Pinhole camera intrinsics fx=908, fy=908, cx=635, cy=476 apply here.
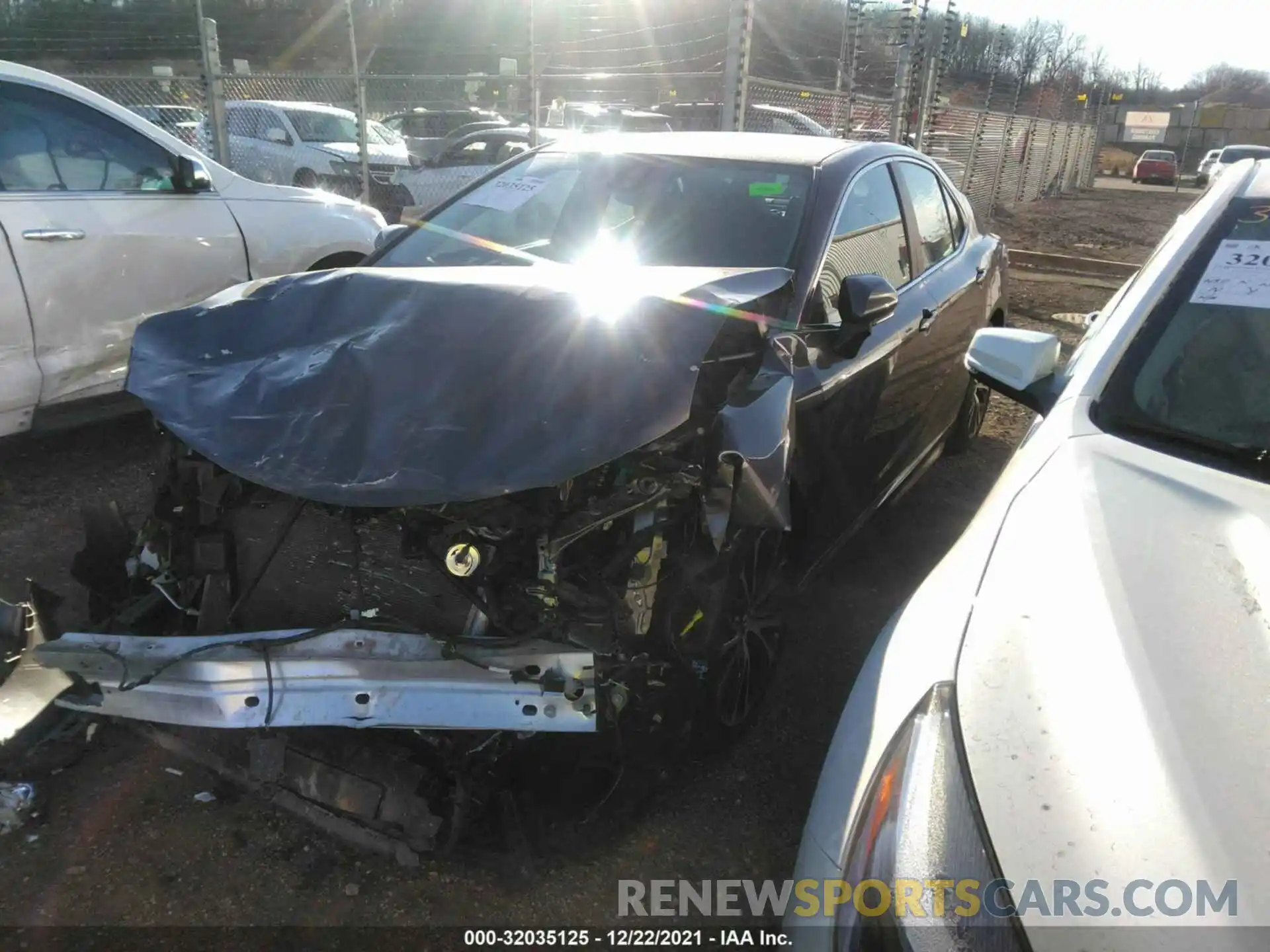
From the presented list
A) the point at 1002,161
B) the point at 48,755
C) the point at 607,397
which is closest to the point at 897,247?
the point at 607,397

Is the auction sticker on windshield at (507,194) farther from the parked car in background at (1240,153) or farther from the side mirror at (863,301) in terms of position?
the parked car in background at (1240,153)

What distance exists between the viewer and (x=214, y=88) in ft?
28.1

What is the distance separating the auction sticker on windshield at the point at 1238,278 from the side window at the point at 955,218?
2234mm

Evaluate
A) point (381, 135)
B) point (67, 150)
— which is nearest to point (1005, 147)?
point (381, 135)

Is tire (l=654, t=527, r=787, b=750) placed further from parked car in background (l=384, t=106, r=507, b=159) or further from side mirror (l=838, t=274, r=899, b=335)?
parked car in background (l=384, t=106, r=507, b=159)

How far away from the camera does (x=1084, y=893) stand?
3.81 ft

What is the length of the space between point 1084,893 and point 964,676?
396 mm

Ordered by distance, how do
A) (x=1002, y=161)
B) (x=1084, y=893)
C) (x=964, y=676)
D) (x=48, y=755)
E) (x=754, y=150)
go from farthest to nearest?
(x=1002, y=161) < (x=754, y=150) < (x=48, y=755) < (x=964, y=676) < (x=1084, y=893)

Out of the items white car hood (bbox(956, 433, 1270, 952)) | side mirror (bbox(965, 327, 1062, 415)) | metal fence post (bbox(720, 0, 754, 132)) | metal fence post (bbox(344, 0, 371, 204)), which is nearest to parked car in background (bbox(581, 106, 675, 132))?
metal fence post (bbox(344, 0, 371, 204))

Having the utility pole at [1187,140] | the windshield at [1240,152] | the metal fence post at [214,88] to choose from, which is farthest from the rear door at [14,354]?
the utility pole at [1187,140]

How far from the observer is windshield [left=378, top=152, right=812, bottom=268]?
323 cm

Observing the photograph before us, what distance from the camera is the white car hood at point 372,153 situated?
1191 cm

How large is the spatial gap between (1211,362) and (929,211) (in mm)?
2322

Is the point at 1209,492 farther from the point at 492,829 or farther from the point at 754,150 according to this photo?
the point at 754,150
